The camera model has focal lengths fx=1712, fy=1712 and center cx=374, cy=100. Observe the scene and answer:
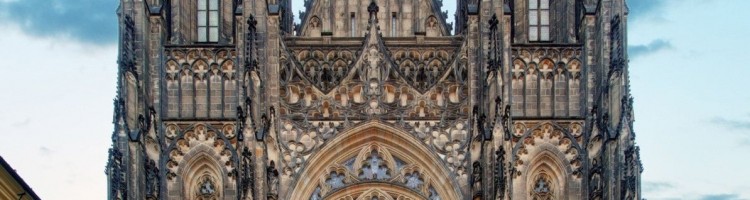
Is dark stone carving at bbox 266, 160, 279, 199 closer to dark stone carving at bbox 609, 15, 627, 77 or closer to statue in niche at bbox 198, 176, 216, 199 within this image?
statue in niche at bbox 198, 176, 216, 199

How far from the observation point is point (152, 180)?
155 ft

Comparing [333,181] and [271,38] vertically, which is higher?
[271,38]

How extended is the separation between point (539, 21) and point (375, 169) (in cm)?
665

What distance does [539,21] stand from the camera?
50562 millimetres

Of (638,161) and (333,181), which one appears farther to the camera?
(333,181)

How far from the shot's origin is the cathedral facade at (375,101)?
4772cm

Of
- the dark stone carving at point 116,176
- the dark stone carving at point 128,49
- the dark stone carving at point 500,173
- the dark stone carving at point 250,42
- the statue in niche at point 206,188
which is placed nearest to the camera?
the dark stone carving at point 116,176

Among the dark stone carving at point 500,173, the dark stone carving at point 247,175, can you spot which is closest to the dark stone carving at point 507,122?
the dark stone carving at point 500,173

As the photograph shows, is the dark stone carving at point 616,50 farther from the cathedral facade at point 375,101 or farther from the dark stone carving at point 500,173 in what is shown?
the dark stone carving at point 500,173

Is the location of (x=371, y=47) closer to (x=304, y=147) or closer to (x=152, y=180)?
(x=304, y=147)

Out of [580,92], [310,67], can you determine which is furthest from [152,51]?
[580,92]

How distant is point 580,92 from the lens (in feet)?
161

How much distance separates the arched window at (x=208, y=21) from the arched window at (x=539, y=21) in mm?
9270

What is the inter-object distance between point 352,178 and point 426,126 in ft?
8.47
